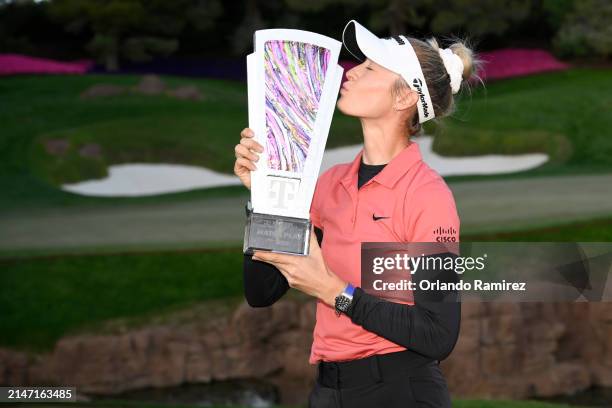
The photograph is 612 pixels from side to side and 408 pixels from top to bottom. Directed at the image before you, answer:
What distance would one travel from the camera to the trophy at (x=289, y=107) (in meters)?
1.93

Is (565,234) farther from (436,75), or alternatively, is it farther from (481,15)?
(481,15)

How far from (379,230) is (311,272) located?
0.22 metres

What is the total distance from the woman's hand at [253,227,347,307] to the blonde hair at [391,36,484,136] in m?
0.46

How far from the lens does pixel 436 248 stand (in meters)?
1.93

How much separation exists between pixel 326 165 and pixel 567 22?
19.1ft

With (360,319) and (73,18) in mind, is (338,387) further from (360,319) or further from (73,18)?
(73,18)

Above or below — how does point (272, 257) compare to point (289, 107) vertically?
below

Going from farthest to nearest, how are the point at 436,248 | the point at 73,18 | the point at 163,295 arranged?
the point at 73,18 → the point at 163,295 → the point at 436,248

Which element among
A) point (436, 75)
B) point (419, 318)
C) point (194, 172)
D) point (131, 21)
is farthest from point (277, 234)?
point (131, 21)

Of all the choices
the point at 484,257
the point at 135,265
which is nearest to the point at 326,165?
the point at 135,265

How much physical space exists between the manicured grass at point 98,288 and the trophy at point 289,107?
5391 mm

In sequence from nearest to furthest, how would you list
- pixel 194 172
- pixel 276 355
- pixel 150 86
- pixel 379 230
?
pixel 379 230 → pixel 276 355 → pixel 194 172 → pixel 150 86

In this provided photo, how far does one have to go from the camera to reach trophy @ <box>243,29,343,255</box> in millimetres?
1934

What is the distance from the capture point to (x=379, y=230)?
81.3 inches
